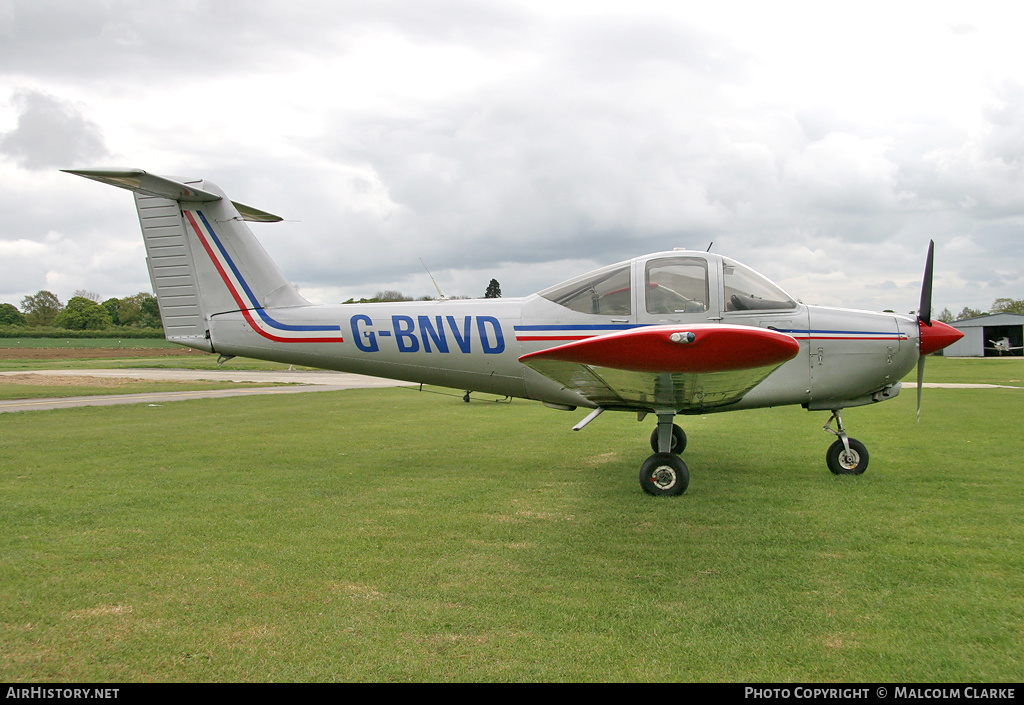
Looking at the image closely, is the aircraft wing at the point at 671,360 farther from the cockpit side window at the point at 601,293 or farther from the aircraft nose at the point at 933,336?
the aircraft nose at the point at 933,336

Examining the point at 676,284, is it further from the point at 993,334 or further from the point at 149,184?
the point at 993,334

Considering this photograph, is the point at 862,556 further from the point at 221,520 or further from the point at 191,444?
the point at 191,444

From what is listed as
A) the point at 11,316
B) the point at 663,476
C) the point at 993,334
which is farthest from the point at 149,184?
the point at 11,316

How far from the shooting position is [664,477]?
6.26 meters

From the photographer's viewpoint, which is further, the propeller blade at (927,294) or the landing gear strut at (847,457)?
the landing gear strut at (847,457)

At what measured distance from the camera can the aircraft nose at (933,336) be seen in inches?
267

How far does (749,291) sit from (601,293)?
1.56 metres

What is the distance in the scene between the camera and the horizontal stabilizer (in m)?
6.95

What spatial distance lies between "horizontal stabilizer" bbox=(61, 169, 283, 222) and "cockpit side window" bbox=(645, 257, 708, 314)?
5546 mm

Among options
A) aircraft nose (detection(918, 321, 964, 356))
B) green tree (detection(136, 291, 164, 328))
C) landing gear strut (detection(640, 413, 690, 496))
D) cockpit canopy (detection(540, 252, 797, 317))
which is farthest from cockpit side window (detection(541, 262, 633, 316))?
green tree (detection(136, 291, 164, 328))

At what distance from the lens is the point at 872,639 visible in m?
3.17

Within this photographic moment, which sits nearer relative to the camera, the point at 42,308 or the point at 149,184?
the point at 149,184

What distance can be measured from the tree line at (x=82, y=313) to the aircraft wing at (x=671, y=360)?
90.0 meters

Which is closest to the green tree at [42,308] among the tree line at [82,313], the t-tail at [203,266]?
the tree line at [82,313]
